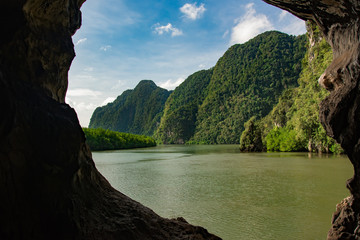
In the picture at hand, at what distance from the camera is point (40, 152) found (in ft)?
11.5

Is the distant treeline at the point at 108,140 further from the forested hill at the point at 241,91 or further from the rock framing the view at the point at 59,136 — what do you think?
the rock framing the view at the point at 59,136

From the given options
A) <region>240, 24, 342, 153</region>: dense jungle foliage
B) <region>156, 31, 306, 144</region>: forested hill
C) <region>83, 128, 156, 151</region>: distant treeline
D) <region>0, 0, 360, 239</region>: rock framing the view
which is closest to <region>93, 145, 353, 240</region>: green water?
<region>0, 0, 360, 239</region>: rock framing the view

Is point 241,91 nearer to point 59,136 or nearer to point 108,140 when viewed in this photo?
point 108,140

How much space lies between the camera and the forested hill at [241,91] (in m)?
124

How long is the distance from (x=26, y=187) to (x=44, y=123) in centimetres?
86

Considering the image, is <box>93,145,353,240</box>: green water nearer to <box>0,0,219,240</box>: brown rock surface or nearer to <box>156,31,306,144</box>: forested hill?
<box>0,0,219,240</box>: brown rock surface

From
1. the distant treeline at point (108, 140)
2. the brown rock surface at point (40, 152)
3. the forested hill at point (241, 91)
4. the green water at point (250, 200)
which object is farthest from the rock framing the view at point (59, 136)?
the forested hill at point (241, 91)

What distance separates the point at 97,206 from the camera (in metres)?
4.50

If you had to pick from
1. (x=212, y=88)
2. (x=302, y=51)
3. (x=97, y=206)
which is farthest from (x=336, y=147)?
(x=212, y=88)

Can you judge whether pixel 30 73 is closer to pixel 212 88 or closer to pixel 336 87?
pixel 336 87

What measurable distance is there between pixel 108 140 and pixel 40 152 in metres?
65.3

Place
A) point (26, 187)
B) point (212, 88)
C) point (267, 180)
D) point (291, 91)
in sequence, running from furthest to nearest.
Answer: point (212, 88) < point (291, 91) < point (267, 180) < point (26, 187)

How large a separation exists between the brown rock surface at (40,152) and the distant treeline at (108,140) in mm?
55179

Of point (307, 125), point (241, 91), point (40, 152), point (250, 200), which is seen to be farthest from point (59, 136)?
point (241, 91)
